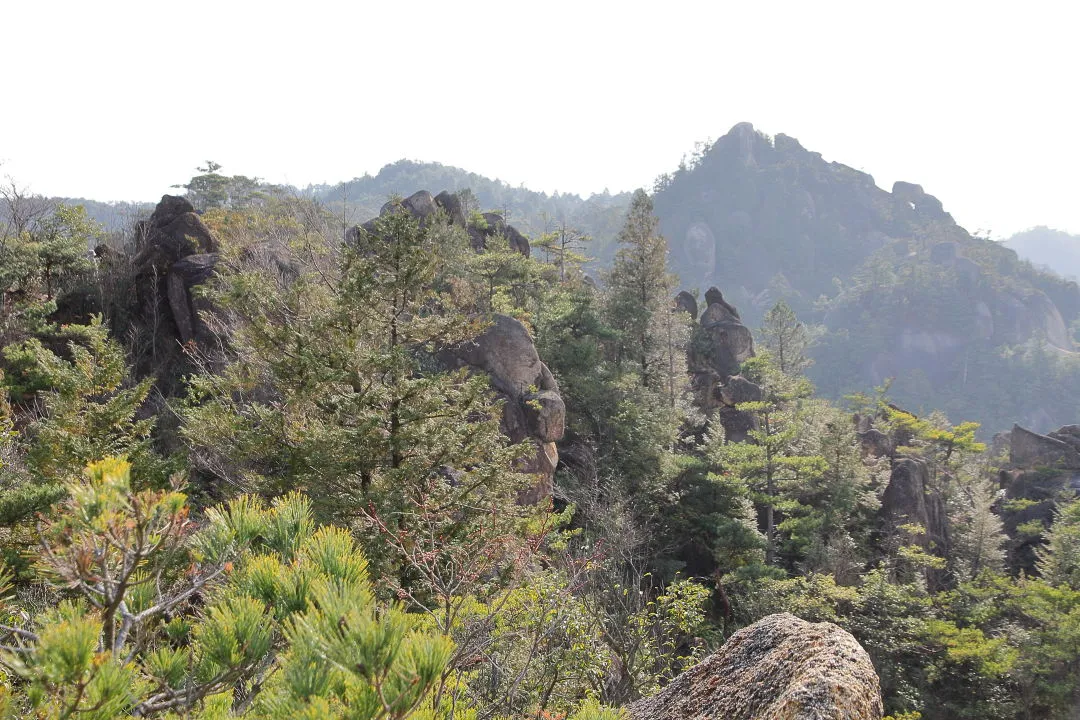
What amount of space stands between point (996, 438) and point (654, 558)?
3764cm

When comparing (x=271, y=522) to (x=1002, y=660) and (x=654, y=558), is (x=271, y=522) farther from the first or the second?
(x=1002, y=660)

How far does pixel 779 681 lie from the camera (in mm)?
2570

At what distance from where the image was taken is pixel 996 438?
128ft

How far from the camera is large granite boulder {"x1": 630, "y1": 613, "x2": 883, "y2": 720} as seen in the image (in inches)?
87.3

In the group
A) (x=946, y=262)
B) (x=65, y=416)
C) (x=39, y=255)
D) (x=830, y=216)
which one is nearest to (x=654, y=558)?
(x=65, y=416)

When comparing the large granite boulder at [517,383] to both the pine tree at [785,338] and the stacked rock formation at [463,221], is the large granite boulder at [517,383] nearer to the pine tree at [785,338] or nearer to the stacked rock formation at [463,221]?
the stacked rock formation at [463,221]

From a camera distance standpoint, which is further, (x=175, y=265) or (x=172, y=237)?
(x=172, y=237)

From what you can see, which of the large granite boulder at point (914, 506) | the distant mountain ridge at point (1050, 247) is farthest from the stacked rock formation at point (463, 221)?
the distant mountain ridge at point (1050, 247)

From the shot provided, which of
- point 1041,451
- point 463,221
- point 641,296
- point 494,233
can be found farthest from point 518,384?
point 1041,451

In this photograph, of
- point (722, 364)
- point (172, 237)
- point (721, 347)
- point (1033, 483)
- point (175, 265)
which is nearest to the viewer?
point (175, 265)

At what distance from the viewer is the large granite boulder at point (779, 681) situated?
7.27ft

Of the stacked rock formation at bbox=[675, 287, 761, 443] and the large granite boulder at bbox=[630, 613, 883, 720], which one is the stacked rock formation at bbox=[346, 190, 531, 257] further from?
the large granite boulder at bbox=[630, 613, 883, 720]

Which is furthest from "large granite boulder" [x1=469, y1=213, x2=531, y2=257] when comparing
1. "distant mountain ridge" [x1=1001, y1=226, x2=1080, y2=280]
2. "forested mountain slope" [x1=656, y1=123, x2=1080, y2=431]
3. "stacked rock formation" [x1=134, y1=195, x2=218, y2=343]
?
"distant mountain ridge" [x1=1001, y1=226, x2=1080, y2=280]

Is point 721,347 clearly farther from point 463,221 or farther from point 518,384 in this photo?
point 518,384
